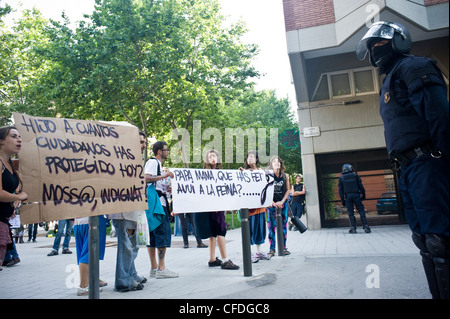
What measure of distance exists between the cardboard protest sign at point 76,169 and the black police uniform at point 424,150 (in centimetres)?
279

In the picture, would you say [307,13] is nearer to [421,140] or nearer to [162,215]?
[162,215]

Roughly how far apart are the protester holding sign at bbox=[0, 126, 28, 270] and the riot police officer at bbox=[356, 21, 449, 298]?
11.0 feet

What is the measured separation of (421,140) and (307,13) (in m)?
9.45

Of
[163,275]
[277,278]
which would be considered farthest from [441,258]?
[163,275]

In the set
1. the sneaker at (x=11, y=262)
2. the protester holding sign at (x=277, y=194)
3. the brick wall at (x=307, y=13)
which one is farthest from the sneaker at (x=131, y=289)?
the brick wall at (x=307, y=13)

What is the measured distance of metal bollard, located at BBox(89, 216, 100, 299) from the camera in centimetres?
340

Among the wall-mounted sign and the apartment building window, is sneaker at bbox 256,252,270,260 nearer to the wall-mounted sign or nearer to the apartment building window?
the wall-mounted sign

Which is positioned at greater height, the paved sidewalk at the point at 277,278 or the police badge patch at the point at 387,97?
the police badge patch at the point at 387,97

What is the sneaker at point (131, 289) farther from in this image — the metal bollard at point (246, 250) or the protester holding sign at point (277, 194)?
the protester holding sign at point (277, 194)

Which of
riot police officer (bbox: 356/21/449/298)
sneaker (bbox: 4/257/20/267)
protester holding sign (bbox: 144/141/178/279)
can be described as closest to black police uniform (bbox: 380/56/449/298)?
riot police officer (bbox: 356/21/449/298)

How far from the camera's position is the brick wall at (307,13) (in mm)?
10648

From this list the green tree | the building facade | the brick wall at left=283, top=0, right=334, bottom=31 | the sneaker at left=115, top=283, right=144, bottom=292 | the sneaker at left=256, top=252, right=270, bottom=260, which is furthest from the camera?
the green tree
